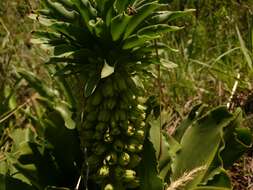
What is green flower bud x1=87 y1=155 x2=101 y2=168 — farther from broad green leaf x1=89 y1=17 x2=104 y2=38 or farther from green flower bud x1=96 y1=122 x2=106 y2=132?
broad green leaf x1=89 y1=17 x2=104 y2=38

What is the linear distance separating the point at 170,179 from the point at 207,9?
67.7 inches

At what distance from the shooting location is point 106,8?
165 centimetres

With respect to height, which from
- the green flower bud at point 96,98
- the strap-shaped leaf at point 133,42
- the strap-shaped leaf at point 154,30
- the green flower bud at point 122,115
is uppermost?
the strap-shaped leaf at point 154,30

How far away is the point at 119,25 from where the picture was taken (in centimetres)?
162

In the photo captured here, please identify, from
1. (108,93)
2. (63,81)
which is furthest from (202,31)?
(108,93)

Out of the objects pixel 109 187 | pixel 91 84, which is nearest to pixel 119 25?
pixel 91 84

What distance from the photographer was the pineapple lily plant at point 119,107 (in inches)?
65.3

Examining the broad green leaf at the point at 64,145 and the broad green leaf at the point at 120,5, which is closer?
the broad green leaf at the point at 120,5

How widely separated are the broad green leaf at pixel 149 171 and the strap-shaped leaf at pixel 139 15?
0.38 meters

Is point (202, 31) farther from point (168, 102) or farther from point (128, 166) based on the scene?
point (128, 166)

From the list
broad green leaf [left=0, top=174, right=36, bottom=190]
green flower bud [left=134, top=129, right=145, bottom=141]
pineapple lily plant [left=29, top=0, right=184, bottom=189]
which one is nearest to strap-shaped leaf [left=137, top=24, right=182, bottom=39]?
pineapple lily plant [left=29, top=0, right=184, bottom=189]

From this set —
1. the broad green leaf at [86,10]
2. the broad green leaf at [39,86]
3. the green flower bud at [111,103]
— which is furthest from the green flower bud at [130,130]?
the broad green leaf at [39,86]

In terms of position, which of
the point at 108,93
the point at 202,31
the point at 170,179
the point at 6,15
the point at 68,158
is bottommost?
the point at 170,179

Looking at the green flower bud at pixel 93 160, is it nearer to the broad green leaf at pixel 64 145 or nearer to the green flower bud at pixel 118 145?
the green flower bud at pixel 118 145
